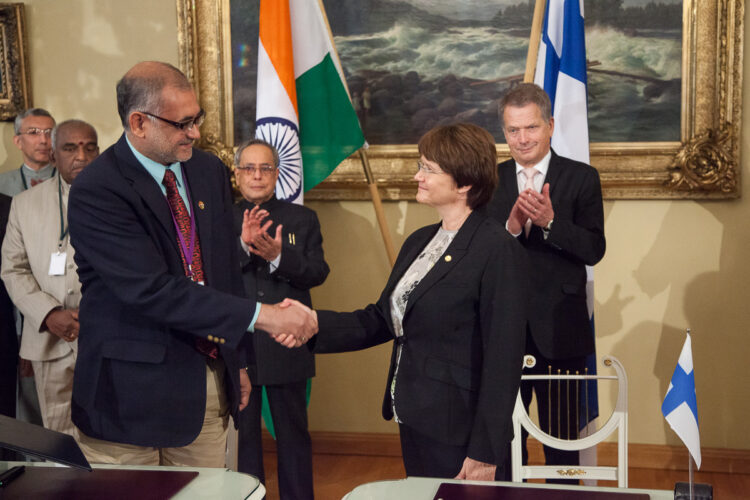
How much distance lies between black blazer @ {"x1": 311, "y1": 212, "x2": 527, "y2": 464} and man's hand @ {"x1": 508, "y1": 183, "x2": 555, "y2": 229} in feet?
2.20

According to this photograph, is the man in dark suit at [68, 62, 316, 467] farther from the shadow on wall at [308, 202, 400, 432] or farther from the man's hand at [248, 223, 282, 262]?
the shadow on wall at [308, 202, 400, 432]

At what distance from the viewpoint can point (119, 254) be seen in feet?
7.08

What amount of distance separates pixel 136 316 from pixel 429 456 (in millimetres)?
874

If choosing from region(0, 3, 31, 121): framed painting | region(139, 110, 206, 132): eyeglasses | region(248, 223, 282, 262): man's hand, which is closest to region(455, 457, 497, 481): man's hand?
region(139, 110, 206, 132): eyeglasses

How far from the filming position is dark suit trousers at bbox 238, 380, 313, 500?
359cm

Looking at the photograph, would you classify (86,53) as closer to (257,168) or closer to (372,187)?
(257,168)

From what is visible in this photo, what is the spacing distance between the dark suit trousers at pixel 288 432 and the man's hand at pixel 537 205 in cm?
130

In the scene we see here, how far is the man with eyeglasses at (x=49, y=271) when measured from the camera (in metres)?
3.64

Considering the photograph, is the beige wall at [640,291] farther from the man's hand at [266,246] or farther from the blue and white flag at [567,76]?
the man's hand at [266,246]

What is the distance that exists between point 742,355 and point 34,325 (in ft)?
11.3

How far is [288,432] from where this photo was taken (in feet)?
11.8

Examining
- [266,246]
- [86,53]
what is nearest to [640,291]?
[266,246]

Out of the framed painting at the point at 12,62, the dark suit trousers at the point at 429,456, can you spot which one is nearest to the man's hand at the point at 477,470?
the dark suit trousers at the point at 429,456

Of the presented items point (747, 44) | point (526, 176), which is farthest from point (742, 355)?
point (526, 176)
